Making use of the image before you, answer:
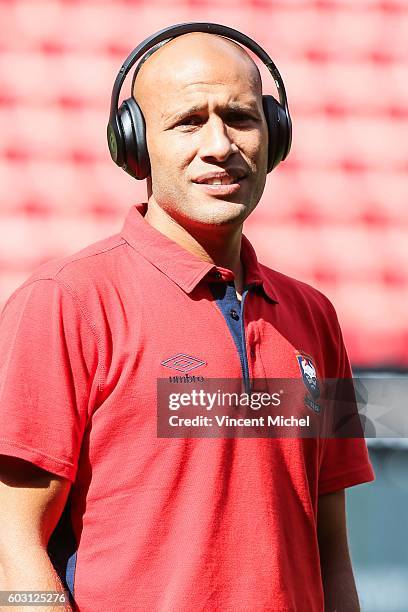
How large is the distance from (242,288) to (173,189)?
170mm

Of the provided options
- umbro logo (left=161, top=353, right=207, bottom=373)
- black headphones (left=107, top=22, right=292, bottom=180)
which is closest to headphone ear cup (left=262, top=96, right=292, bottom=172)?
black headphones (left=107, top=22, right=292, bottom=180)

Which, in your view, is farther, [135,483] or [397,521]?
[397,521]

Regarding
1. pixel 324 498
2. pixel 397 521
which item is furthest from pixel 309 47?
pixel 324 498

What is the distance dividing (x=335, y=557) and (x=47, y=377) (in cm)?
55

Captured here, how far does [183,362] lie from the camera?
4.31ft

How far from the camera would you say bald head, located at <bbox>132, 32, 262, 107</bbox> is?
145 cm

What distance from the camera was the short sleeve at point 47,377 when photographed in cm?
122

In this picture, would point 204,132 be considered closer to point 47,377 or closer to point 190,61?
point 190,61

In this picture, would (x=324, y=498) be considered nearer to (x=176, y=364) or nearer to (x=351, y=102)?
(x=176, y=364)

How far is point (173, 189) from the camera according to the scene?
142cm

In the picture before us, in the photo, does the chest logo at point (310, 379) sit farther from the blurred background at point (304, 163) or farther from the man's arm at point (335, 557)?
the blurred background at point (304, 163)

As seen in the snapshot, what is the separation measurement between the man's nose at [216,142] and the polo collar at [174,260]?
13 cm

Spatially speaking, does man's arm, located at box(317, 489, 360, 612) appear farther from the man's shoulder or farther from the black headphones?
the black headphones

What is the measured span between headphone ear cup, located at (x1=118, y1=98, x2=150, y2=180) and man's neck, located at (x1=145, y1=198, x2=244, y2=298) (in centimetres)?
5
